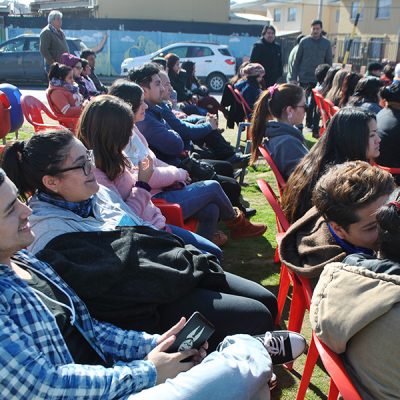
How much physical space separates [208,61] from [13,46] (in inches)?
272

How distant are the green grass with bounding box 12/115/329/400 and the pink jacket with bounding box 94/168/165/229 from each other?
1027 mm

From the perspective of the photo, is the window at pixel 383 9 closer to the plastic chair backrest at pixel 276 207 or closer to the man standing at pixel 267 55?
the man standing at pixel 267 55

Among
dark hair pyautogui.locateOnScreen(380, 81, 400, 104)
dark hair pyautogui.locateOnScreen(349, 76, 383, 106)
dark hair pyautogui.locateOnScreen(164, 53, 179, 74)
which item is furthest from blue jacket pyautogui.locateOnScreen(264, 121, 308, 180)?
dark hair pyautogui.locateOnScreen(164, 53, 179, 74)

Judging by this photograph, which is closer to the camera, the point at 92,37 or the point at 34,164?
the point at 34,164

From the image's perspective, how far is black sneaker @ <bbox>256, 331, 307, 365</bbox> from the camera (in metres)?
1.93

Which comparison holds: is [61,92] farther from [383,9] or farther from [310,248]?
[383,9]

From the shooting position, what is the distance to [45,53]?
8.72m

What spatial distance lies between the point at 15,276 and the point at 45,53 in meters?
8.09

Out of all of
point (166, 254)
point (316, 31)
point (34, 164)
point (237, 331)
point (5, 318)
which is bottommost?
point (237, 331)

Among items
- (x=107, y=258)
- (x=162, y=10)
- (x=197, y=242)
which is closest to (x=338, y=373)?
(x=107, y=258)

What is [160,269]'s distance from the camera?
2.03 meters

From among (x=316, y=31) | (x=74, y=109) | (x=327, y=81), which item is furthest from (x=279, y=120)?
(x=316, y=31)

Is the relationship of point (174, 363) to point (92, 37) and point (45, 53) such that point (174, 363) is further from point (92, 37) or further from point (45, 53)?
point (92, 37)

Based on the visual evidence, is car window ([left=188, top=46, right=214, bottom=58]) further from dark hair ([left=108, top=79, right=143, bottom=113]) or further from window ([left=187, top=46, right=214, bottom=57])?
dark hair ([left=108, top=79, right=143, bottom=113])
